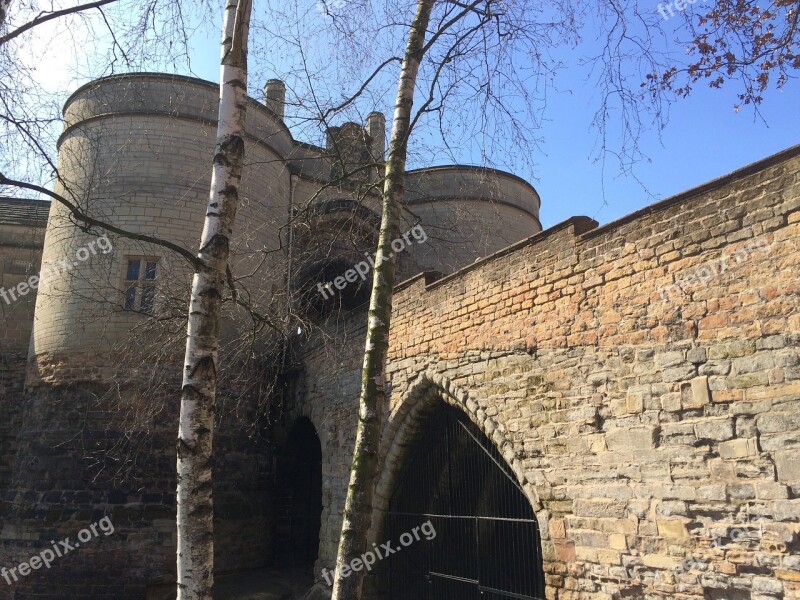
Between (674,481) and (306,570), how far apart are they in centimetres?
779

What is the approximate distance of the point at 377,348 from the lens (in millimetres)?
4918

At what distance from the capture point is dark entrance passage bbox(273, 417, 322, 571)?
36.8ft

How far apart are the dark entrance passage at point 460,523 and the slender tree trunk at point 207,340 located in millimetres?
3350


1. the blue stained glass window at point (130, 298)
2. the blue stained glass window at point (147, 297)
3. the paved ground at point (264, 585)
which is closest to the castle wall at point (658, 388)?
the paved ground at point (264, 585)

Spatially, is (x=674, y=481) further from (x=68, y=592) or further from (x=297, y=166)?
(x=297, y=166)

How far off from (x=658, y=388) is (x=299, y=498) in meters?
8.28

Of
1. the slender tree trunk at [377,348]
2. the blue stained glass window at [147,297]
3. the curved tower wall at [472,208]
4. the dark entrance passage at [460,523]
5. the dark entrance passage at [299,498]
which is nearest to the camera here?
the slender tree trunk at [377,348]

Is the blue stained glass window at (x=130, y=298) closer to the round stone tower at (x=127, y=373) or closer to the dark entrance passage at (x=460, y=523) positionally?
the round stone tower at (x=127, y=373)

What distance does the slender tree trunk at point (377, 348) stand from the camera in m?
4.55

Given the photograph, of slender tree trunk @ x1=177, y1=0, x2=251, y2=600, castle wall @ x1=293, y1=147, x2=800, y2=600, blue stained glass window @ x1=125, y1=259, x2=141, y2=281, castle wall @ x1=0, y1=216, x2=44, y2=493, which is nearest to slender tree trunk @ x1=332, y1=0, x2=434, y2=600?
slender tree trunk @ x1=177, y1=0, x2=251, y2=600

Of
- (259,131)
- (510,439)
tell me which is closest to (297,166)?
(259,131)

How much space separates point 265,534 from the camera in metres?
11.0

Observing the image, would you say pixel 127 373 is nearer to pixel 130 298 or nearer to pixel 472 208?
pixel 130 298

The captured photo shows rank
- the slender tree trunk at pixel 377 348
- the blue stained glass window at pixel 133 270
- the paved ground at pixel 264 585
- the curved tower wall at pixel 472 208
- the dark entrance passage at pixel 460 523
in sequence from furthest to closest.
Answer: the curved tower wall at pixel 472 208, the blue stained glass window at pixel 133 270, the paved ground at pixel 264 585, the dark entrance passage at pixel 460 523, the slender tree trunk at pixel 377 348
